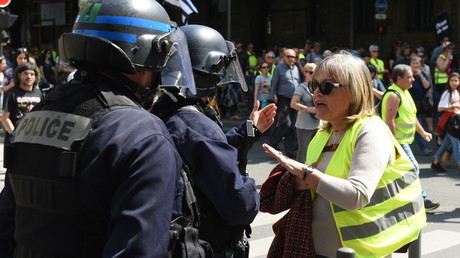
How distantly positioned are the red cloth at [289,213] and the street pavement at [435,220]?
283 centimetres

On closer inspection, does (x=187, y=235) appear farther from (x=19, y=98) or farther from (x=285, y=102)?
(x=285, y=102)

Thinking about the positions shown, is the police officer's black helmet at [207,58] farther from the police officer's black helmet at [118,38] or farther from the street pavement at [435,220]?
the street pavement at [435,220]

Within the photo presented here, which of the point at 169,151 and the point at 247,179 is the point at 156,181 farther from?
the point at 247,179

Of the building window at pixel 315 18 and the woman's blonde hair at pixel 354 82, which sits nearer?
the woman's blonde hair at pixel 354 82

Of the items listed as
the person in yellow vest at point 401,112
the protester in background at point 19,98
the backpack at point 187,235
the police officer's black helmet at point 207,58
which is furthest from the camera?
the protester in background at point 19,98

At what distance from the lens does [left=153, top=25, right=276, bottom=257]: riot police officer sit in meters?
2.81

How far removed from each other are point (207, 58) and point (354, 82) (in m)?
0.78

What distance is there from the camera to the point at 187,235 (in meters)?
2.36

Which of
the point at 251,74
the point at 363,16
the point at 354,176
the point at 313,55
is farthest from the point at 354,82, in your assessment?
the point at 363,16

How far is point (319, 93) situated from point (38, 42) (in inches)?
1474

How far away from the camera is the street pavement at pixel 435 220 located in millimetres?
6211

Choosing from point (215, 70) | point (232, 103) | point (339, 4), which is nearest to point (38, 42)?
point (339, 4)

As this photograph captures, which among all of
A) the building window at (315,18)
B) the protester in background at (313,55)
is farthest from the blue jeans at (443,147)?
the building window at (315,18)

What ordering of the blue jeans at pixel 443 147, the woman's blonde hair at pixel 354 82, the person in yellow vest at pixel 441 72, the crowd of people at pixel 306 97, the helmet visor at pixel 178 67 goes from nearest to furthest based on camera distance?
the helmet visor at pixel 178 67 < the woman's blonde hair at pixel 354 82 < the crowd of people at pixel 306 97 < the blue jeans at pixel 443 147 < the person in yellow vest at pixel 441 72
